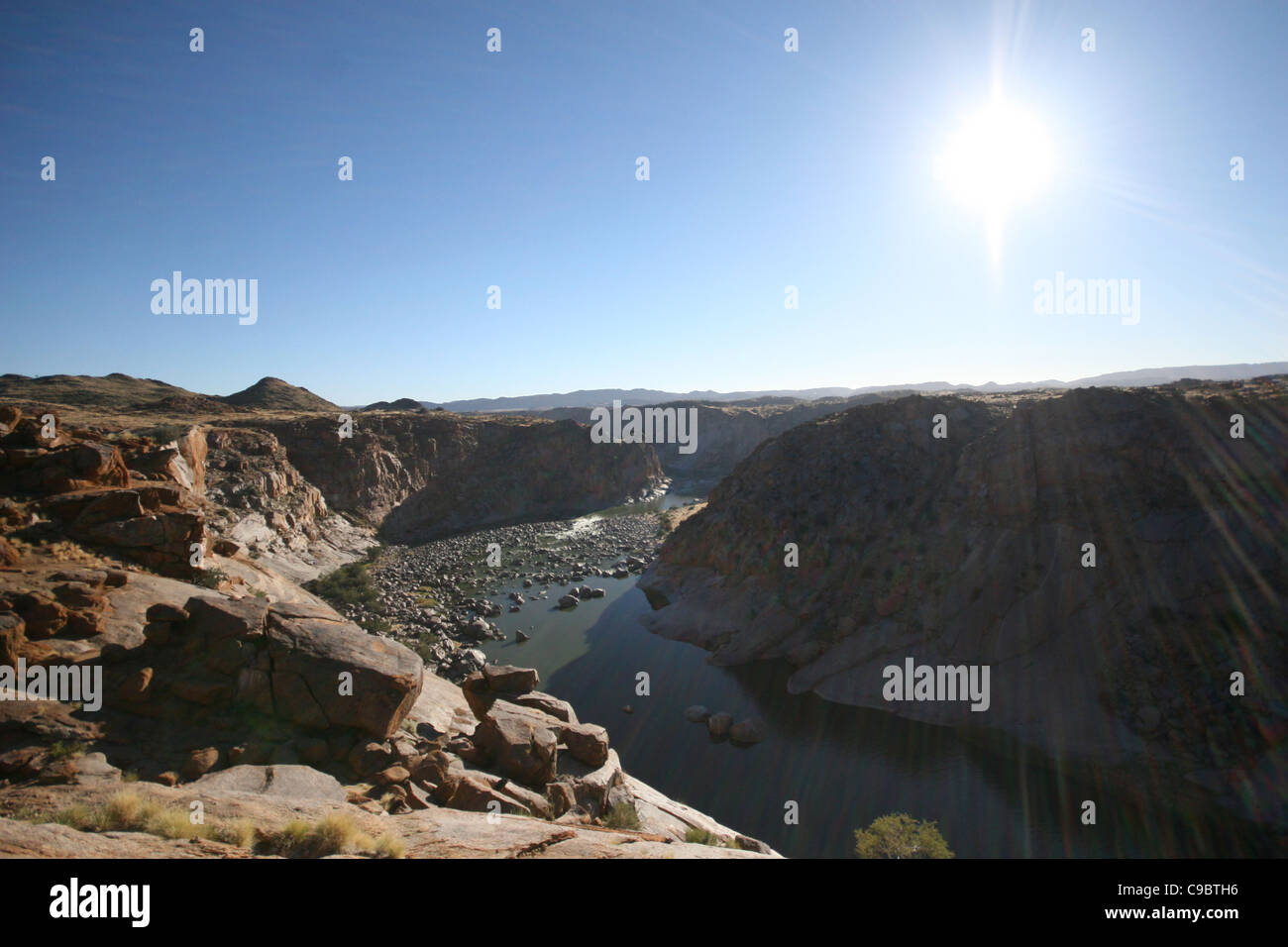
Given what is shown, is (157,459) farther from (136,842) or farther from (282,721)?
(136,842)

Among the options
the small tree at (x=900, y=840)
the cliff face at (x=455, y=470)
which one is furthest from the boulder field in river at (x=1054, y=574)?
the cliff face at (x=455, y=470)

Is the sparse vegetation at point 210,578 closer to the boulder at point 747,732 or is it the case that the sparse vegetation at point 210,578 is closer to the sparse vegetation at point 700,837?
the sparse vegetation at point 700,837

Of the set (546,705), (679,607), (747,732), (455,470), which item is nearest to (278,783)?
(546,705)

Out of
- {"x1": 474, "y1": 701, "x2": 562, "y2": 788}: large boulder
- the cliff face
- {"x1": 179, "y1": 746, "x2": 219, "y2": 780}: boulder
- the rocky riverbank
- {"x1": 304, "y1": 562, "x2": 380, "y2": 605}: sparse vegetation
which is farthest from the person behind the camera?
the cliff face

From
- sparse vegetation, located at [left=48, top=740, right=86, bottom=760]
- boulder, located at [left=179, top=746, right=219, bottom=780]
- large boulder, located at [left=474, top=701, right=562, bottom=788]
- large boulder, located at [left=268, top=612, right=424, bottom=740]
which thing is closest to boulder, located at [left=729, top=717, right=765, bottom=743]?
large boulder, located at [left=474, top=701, right=562, bottom=788]

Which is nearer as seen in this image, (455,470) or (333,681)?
(333,681)

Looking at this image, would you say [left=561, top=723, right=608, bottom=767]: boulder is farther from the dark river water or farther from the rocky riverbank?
the rocky riverbank

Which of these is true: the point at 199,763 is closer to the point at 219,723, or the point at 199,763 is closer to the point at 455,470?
the point at 219,723
